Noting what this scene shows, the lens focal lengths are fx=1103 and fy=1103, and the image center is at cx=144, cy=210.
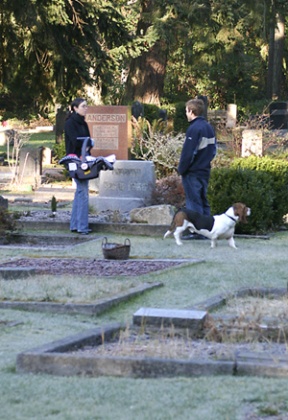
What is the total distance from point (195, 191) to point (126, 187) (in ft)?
17.5

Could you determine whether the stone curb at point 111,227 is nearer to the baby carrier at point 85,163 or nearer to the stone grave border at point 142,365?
the baby carrier at point 85,163

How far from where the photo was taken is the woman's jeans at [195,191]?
15.5 m

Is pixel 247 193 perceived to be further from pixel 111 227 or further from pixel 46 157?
pixel 46 157

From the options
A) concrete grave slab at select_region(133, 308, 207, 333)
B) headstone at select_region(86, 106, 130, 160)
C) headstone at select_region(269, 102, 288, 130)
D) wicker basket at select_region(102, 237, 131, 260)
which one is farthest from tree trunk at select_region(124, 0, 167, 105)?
concrete grave slab at select_region(133, 308, 207, 333)

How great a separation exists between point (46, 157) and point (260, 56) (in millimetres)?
38164

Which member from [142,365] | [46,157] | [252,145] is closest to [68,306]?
[142,365]

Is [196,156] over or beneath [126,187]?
over

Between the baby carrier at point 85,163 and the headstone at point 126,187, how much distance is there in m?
3.69

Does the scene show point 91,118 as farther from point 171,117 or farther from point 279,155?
point 171,117

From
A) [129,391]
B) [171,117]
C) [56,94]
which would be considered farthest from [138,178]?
[171,117]

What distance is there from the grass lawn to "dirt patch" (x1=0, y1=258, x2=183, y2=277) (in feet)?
1.19

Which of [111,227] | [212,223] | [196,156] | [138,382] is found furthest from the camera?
[111,227]

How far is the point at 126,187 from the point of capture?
2067cm

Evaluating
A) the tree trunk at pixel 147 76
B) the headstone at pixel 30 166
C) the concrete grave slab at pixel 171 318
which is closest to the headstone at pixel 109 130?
the headstone at pixel 30 166
